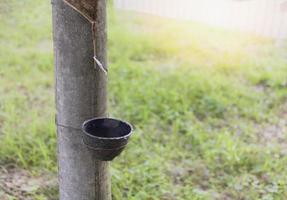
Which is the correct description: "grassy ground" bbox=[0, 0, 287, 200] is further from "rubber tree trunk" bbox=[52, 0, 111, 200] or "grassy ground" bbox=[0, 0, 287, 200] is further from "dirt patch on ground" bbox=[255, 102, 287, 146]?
"rubber tree trunk" bbox=[52, 0, 111, 200]

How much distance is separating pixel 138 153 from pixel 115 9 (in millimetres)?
3019

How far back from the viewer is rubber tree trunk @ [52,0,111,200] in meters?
1.65

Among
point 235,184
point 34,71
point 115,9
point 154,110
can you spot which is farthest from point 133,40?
point 235,184

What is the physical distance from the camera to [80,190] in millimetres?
1831

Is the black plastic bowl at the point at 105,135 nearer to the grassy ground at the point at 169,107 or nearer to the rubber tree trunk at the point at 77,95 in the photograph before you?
the rubber tree trunk at the point at 77,95

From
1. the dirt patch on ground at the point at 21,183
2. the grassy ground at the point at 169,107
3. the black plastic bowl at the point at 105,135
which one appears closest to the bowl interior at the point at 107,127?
the black plastic bowl at the point at 105,135

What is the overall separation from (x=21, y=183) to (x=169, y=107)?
57.2 inches

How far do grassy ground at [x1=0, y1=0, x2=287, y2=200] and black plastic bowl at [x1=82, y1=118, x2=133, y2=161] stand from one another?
0.73 m

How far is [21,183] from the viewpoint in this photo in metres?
2.53

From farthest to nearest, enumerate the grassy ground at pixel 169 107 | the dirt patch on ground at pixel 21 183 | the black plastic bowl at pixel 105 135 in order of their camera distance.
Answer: the grassy ground at pixel 169 107, the dirt patch on ground at pixel 21 183, the black plastic bowl at pixel 105 135

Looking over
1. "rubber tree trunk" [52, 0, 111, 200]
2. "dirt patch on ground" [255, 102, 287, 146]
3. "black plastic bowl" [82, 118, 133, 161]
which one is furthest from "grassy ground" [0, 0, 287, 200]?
"black plastic bowl" [82, 118, 133, 161]

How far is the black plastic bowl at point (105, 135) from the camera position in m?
1.63

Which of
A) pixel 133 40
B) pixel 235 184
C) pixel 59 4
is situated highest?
pixel 59 4

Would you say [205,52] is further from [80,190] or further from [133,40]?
[80,190]
